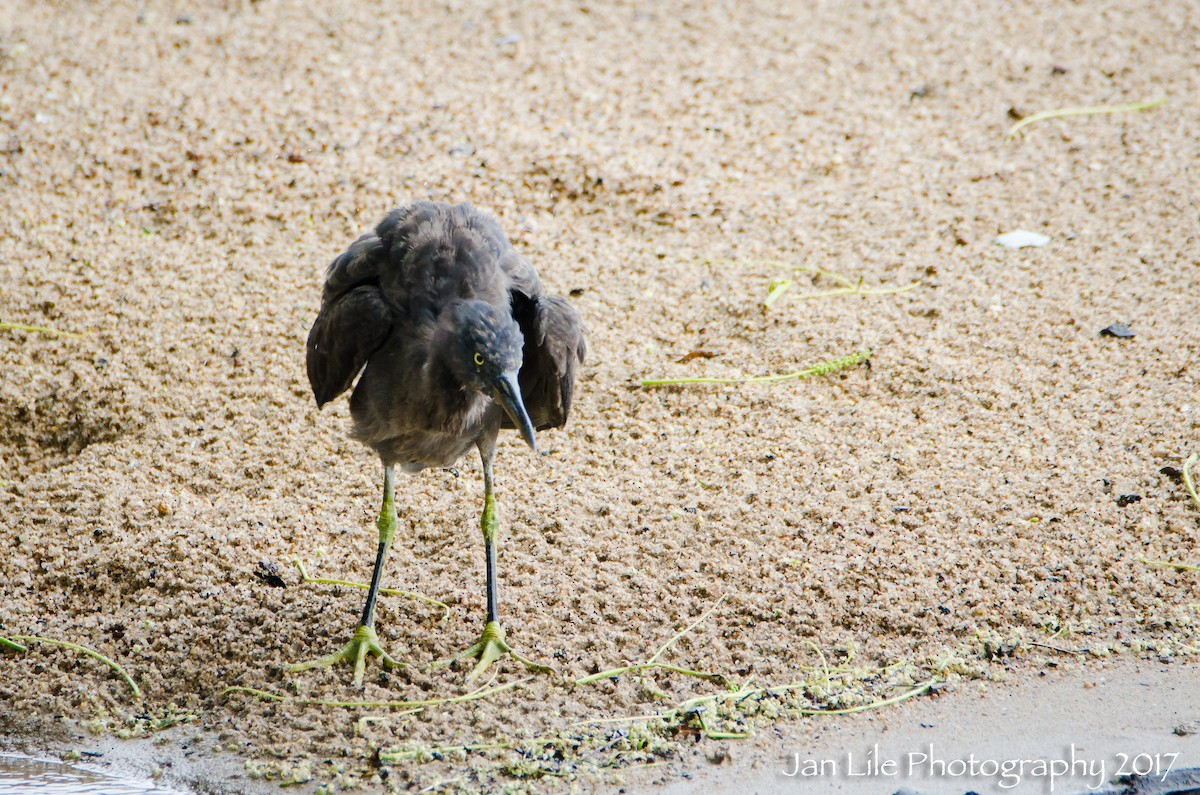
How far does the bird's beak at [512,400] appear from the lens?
365 centimetres

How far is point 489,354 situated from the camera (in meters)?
3.67

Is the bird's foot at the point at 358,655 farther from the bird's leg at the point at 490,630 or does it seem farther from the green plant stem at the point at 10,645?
the green plant stem at the point at 10,645

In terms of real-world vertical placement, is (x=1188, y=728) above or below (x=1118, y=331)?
below

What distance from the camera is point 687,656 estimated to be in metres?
3.85

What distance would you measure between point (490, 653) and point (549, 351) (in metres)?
1.06

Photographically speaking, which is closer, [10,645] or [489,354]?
[489,354]

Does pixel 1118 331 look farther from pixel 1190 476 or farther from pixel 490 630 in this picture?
pixel 490 630

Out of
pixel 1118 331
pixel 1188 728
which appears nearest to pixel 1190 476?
pixel 1118 331

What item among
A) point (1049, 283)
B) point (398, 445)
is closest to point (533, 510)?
point (398, 445)

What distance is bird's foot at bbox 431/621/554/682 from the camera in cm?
385

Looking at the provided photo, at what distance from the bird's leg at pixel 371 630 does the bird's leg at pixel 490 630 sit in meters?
0.24

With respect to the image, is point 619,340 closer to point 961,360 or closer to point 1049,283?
point 961,360

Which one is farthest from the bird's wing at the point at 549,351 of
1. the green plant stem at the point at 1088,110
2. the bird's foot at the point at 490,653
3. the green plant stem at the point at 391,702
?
the green plant stem at the point at 1088,110

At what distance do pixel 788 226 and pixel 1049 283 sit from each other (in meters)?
1.39
